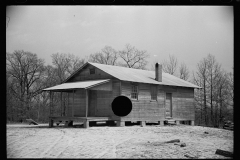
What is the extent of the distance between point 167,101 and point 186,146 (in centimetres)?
1292

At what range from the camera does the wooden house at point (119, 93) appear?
17266mm

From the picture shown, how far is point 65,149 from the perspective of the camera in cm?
835

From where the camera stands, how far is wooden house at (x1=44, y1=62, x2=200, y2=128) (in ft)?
56.6

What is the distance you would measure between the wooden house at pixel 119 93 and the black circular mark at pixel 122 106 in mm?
6087

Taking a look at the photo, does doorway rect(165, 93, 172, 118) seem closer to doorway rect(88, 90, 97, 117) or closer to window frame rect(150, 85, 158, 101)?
window frame rect(150, 85, 158, 101)

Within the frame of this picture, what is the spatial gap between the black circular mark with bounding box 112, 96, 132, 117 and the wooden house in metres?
6.09

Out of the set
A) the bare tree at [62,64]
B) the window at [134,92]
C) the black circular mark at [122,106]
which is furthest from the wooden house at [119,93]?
the black circular mark at [122,106]

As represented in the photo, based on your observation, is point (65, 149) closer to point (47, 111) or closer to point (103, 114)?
point (47, 111)

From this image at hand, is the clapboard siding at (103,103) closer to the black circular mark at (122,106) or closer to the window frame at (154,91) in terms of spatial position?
the window frame at (154,91)

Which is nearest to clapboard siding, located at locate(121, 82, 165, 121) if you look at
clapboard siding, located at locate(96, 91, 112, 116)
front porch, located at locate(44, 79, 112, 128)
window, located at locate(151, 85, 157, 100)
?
window, located at locate(151, 85, 157, 100)

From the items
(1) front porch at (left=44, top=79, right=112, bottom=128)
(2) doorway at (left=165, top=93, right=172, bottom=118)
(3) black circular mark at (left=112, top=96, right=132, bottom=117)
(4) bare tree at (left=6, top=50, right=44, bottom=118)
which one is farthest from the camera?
(2) doorway at (left=165, top=93, right=172, bottom=118)

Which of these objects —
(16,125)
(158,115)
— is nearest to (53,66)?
(16,125)
